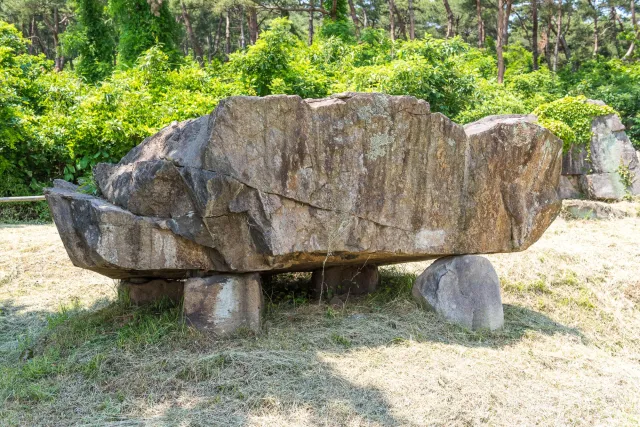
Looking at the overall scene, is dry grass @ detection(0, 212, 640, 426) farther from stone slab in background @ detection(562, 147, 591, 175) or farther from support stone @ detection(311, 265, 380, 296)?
stone slab in background @ detection(562, 147, 591, 175)

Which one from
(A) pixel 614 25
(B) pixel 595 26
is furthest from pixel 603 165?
(A) pixel 614 25

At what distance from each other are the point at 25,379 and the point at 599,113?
11715 millimetres

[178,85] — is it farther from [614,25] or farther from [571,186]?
[614,25]

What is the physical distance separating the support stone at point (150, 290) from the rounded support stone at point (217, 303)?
0.78 meters

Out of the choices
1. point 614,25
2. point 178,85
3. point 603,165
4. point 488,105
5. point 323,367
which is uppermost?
point 614,25

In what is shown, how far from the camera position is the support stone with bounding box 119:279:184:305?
6176mm

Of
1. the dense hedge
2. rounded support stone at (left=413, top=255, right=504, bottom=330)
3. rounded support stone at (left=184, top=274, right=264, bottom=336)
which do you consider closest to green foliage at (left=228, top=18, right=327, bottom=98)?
the dense hedge

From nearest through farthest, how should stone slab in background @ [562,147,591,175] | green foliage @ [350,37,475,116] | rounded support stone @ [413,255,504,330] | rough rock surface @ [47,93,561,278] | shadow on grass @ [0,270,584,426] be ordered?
shadow on grass @ [0,270,584,426] < rough rock surface @ [47,93,561,278] < rounded support stone @ [413,255,504,330] < green foliage @ [350,37,475,116] < stone slab in background @ [562,147,591,175]

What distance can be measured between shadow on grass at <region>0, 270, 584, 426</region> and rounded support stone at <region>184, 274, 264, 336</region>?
0.10 meters

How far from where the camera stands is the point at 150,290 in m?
6.21

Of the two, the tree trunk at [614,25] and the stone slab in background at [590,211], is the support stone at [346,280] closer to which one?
the stone slab in background at [590,211]

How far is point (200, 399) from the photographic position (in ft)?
14.9

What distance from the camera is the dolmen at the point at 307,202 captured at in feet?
16.9

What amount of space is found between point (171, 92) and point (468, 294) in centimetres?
806
